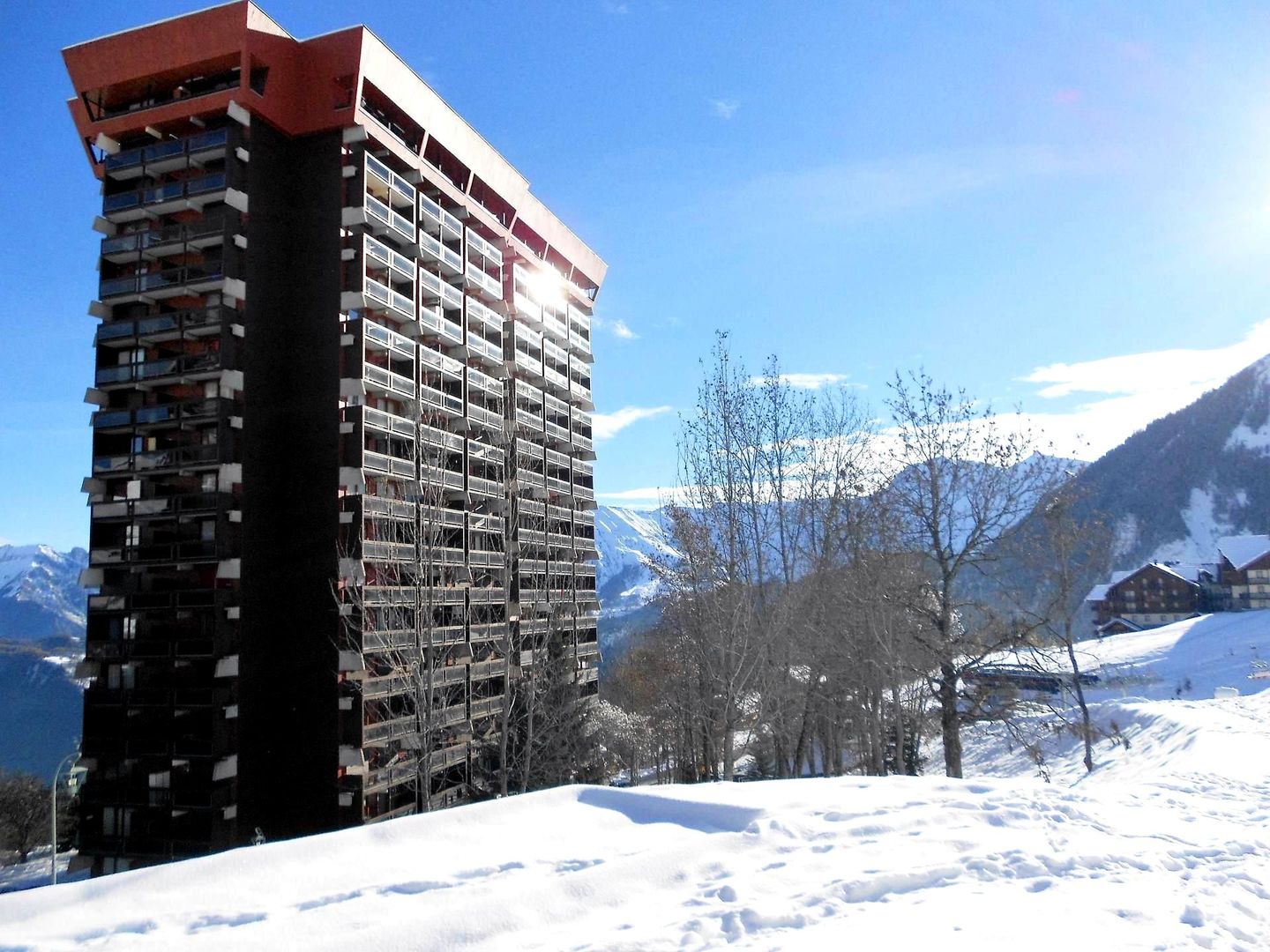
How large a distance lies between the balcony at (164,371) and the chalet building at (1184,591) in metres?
78.5

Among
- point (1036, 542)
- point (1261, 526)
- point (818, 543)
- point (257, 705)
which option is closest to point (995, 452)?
point (1036, 542)

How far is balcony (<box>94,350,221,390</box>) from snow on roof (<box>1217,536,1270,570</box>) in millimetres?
90165

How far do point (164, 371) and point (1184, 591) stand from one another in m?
92.8

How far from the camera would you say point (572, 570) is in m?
46.7

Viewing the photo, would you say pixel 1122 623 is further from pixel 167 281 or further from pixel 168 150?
pixel 168 150

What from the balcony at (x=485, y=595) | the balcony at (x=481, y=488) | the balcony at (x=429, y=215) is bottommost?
the balcony at (x=485, y=595)

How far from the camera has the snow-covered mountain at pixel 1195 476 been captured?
145625mm

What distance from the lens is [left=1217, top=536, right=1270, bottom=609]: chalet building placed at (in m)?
77.2

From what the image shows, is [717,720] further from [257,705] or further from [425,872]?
[425,872]

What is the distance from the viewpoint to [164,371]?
1190 inches

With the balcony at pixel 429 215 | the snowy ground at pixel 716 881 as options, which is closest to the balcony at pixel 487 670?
the balcony at pixel 429 215

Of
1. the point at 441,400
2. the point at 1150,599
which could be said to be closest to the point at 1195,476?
the point at 1150,599

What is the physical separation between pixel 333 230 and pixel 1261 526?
162 metres

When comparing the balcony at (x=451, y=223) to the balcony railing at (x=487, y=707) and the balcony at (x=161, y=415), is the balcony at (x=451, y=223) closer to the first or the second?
the balcony at (x=161, y=415)
